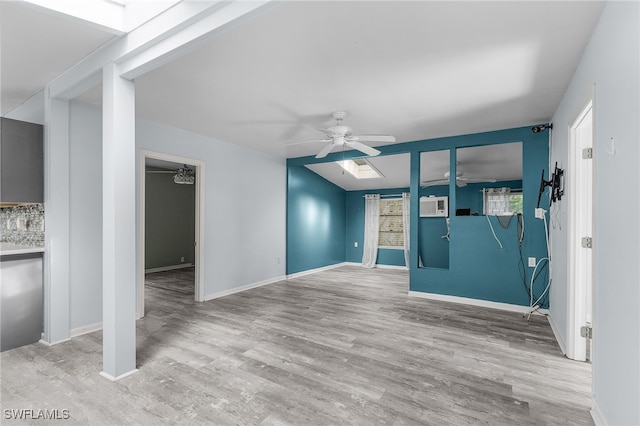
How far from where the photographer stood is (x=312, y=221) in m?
7.06

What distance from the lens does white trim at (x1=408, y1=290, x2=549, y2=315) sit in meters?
4.06

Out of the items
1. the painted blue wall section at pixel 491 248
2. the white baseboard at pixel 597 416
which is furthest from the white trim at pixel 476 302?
the white baseboard at pixel 597 416

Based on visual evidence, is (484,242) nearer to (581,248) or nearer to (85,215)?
(581,248)

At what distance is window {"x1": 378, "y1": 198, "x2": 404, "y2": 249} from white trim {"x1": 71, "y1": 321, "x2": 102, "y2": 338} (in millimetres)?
6204

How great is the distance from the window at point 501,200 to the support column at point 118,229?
673 centimetres

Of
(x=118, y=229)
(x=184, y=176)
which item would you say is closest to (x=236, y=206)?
(x=184, y=176)

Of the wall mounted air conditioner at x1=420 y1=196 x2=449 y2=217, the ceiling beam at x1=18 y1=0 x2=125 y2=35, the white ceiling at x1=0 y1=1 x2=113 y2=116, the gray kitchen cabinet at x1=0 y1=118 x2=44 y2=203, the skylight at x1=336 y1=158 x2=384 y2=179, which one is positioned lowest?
the wall mounted air conditioner at x1=420 y1=196 x2=449 y2=217

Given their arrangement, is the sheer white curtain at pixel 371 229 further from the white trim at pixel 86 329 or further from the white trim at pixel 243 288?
the white trim at pixel 86 329

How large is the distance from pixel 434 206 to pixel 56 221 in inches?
258

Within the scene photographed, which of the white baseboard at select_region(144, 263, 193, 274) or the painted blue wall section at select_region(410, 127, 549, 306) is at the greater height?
the painted blue wall section at select_region(410, 127, 549, 306)

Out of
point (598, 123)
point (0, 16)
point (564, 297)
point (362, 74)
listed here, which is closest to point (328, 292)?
point (564, 297)

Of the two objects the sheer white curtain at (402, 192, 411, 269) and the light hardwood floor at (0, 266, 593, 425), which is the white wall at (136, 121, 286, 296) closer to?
the light hardwood floor at (0, 266, 593, 425)

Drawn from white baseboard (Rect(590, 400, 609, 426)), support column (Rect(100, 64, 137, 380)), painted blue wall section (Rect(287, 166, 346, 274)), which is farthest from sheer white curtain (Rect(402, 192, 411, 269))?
support column (Rect(100, 64, 137, 380))

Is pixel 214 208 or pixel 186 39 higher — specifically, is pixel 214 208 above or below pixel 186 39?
below
